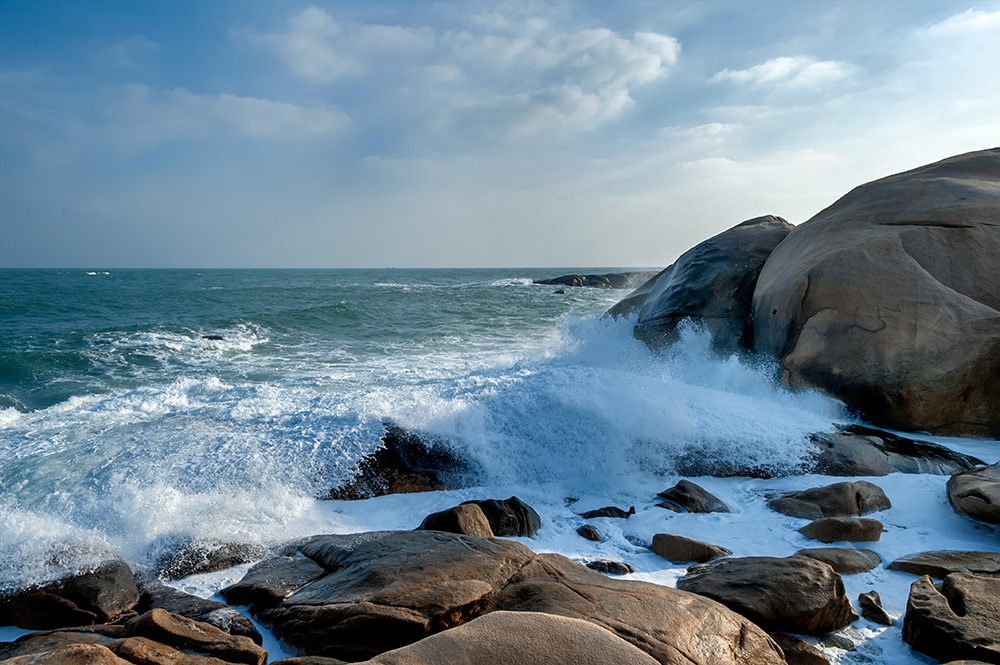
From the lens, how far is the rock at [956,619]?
2.86 meters

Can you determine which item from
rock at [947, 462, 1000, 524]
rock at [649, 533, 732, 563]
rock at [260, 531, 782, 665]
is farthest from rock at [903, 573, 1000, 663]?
rock at [947, 462, 1000, 524]

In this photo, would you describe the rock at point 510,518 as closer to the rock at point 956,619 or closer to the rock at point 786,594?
the rock at point 786,594

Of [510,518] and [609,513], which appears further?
[609,513]

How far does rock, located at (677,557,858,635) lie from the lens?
10.5 ft

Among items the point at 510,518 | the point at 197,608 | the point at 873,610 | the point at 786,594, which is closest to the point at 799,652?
the point at 786,594

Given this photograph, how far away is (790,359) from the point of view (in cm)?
811

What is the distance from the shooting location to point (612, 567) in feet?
13.5

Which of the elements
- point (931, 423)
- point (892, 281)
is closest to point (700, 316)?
point (892, 281)

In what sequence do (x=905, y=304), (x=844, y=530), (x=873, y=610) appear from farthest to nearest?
(x=905, y=304) → (x=844, y=530) → (x=873, y=610)

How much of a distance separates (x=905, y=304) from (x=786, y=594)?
5.45 metres

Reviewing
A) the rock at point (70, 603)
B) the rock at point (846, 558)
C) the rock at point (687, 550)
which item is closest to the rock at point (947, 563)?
the rock at point (846, 558)

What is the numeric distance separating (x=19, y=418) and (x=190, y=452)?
13.8 ft

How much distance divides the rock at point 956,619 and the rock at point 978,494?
1.44 m

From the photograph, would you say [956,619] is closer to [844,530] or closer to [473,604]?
[844,530]
